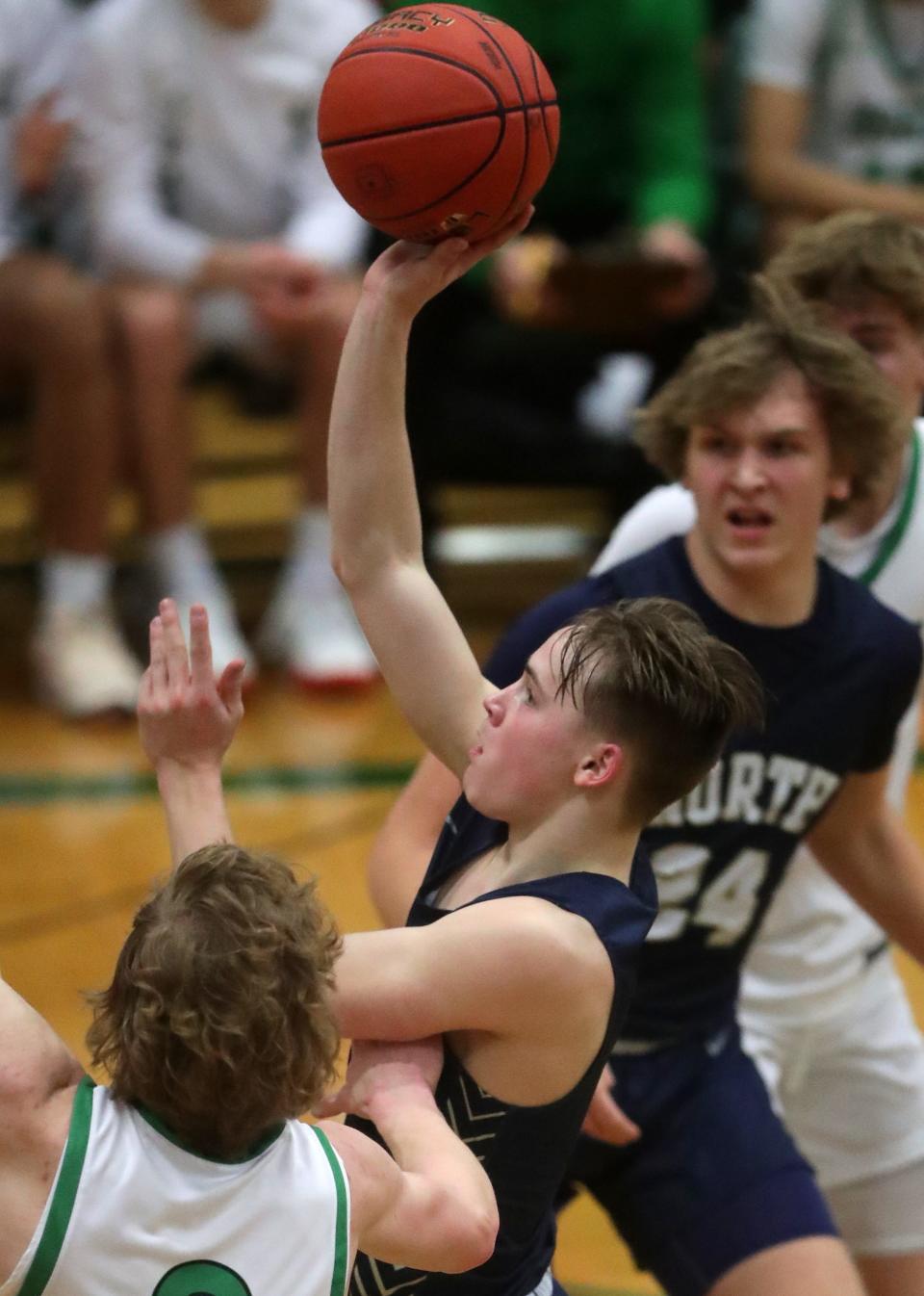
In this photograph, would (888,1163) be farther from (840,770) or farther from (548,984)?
(548,984)

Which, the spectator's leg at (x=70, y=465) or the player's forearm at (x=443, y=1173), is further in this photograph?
the spectator's leg at (x=70, y=465)

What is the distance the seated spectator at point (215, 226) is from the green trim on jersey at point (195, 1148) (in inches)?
146

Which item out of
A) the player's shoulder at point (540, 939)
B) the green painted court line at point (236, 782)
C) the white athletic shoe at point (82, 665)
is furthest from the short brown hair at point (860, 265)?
the white athletic shoe at point (82, 665)

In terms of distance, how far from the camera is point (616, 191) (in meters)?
5.93

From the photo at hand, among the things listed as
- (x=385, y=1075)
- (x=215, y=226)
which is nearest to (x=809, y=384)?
(x=385, y=1075)

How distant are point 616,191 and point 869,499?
3.29 meters

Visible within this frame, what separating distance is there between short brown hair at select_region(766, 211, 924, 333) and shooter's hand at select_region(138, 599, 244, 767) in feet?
4.23

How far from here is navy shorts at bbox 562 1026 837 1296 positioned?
2.65 m

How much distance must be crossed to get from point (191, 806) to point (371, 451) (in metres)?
0.47

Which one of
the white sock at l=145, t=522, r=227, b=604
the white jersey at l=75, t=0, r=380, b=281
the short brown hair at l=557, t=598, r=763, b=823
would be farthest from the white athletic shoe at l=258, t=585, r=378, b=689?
the short brown hair at l=557, t=598, r=763, b=823

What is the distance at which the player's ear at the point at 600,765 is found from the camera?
199cm

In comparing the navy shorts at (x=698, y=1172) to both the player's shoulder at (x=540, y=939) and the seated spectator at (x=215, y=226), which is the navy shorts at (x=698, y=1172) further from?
the seated spectator at (x=215, y=226)

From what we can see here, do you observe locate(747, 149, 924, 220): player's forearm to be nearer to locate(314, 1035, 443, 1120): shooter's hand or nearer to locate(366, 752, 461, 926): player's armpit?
locate(366, 752, 461, 926): player's armpit

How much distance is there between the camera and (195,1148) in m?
1.71
